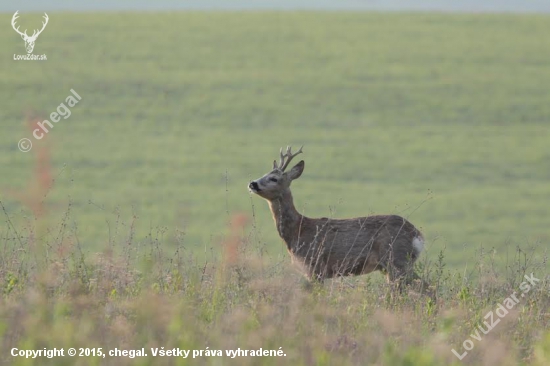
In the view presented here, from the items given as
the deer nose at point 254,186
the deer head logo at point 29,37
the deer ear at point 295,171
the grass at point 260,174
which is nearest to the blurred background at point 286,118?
the grass at point 260,174

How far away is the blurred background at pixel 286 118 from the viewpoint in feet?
64.4

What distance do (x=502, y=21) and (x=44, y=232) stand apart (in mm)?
37106

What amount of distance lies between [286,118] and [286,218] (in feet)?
61.3

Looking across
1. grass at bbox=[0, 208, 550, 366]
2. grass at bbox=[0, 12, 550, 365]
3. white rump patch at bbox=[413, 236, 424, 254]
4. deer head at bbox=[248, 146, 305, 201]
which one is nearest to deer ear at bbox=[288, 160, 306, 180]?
deer head at bbox=[248, 146, 305, 201]

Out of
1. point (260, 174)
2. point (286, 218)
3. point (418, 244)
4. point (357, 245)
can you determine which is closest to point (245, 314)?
point (357, 245)

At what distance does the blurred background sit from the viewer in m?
19.6

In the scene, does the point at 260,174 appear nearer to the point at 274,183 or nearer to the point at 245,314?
the point at 274,183

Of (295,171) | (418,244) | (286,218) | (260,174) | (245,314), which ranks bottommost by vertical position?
(245,314)

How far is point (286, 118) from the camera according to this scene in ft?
92.4

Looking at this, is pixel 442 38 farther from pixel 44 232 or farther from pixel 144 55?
pixel 44 232

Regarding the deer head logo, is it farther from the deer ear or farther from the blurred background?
the deer ear

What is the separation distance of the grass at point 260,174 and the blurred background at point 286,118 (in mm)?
96

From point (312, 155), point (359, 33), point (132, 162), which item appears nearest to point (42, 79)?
point (132, 162)

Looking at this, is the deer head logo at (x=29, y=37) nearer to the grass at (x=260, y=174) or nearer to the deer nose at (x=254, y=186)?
the grass at (x=260, y=174)
